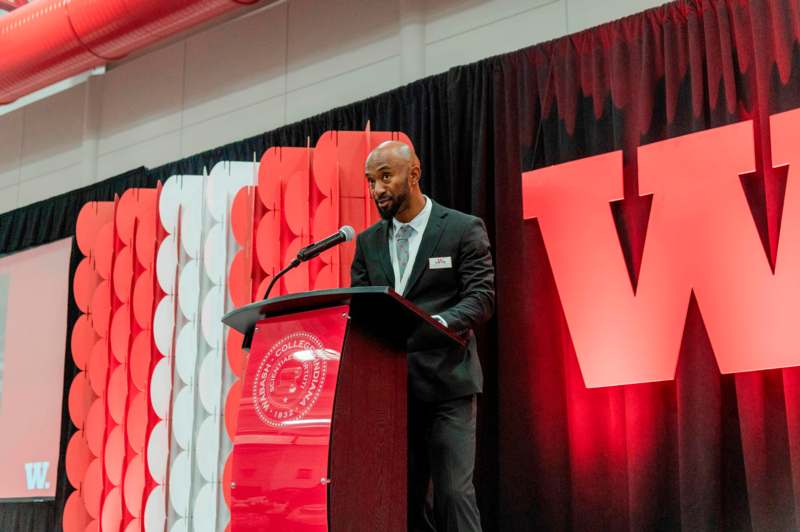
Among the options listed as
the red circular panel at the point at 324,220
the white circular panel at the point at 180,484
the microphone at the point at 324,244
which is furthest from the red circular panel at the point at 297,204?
the microphone at the point at 324,244

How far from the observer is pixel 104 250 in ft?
16.7

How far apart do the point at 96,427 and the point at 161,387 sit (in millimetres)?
626

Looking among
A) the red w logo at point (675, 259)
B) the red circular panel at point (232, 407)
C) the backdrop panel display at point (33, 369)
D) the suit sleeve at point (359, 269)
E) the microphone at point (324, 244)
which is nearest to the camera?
the microphone at point (324, 244)

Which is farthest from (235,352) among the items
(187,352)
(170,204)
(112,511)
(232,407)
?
(112,511)

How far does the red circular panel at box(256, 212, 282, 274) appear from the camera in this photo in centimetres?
405

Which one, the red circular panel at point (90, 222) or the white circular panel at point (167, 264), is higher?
the red circular panel at point (90, 222)

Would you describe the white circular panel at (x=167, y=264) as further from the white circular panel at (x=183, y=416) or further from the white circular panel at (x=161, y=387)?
the white circular panel at (x=183, y=416)

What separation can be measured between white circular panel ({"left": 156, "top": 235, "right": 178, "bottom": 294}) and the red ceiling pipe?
1491mm

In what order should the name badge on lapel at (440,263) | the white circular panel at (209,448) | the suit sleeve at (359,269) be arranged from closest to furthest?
the name badge on lapel at (440,263), the suit sleeve at (359,269), the white circular panel at (209,448)

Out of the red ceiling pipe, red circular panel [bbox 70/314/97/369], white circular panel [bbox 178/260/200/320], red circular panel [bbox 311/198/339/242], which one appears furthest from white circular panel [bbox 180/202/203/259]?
the red ceiling pipe

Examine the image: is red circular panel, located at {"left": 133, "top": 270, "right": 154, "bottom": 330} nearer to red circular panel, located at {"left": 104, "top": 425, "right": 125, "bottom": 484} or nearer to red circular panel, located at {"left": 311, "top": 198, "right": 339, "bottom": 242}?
red circular panel, located at {"left": 104, "top": 425, "right": 125, "bottom": 484}

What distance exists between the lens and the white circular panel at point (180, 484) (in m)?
4.21

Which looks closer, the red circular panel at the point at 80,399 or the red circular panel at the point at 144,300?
the red circular panel at the point at 144,300

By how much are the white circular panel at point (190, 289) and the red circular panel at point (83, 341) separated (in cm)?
90
